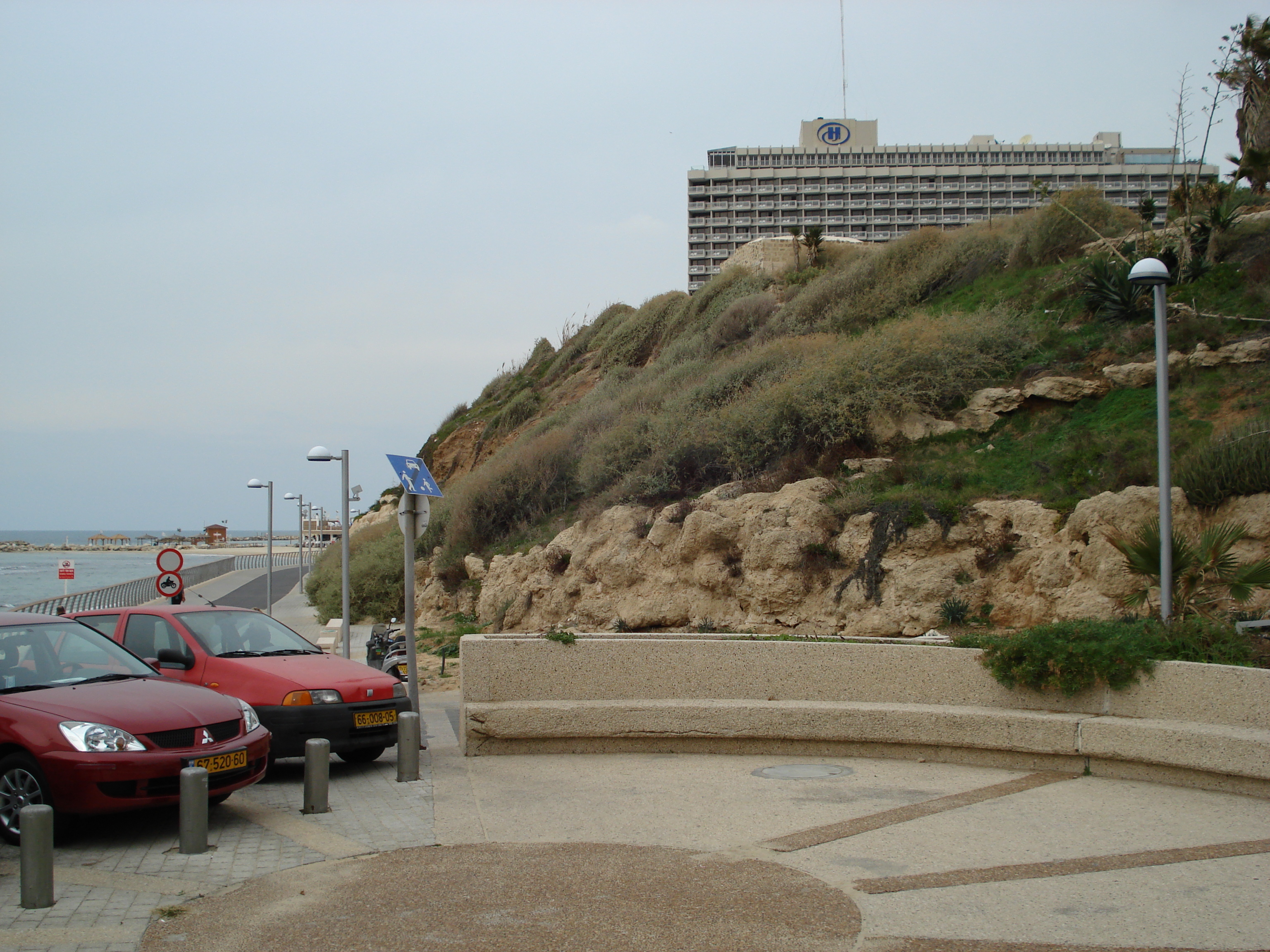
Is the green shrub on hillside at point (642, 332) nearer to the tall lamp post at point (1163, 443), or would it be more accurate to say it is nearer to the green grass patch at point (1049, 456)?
the green grass patch at point (1049, 456)

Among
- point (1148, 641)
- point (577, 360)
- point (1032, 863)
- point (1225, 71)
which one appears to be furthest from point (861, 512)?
point (577, 360)

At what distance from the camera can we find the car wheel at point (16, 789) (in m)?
6.08

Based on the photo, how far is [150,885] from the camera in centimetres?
536

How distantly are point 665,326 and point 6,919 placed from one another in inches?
1160

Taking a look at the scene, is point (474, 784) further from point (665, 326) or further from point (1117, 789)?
point (665, 326)

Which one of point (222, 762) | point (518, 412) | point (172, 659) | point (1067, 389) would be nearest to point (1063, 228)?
point (1067, 389)

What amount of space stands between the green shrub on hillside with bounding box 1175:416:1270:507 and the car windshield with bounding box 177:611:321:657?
10669mm

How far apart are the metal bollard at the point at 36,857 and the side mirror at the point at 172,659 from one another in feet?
10.8

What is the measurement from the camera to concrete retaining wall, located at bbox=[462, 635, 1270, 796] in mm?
7305

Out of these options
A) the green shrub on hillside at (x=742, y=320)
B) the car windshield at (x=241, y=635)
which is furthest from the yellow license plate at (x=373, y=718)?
the green shrub on hillside at (x=742, y=320)

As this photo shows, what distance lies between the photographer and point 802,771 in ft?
25.8

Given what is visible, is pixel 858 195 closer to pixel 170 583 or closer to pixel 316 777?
pixel 170 583

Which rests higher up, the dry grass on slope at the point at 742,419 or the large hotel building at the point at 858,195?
the large hotel building at the point at 858,195

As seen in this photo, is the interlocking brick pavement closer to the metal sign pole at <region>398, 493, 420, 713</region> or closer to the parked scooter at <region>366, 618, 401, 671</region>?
the metal sign pole at <region>398, 493, 420, 713</region>
